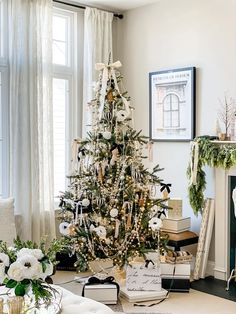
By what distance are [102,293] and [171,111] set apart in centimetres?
232

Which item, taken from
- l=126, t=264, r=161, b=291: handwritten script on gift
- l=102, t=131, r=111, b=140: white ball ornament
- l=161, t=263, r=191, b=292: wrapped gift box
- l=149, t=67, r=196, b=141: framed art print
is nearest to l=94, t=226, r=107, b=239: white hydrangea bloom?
l=126, t=264, r=161, b=291: handwritten script on gift

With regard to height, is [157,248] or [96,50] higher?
[96,50]

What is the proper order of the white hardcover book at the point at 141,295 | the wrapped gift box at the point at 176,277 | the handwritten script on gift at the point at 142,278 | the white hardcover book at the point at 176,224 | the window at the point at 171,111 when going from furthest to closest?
the window at the point at 171,111, the white hardcover book at the point at 176,224, the wrapped gift box at the point at 176,277, the handwritten script on gift at the point at 142,278, the white hardcover book at the point at 141,295

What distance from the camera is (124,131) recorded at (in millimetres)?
4332

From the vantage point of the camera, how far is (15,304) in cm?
232

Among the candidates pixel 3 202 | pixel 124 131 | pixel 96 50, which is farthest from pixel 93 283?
pixel 96 50

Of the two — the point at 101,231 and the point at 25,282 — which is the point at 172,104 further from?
the point at 25,282

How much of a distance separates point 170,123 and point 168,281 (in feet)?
6.12

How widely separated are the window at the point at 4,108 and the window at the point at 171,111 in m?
1.84

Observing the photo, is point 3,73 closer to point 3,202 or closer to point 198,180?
point 3,202

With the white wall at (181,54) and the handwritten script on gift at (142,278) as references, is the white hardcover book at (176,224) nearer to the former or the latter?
the white wall at (181,54)

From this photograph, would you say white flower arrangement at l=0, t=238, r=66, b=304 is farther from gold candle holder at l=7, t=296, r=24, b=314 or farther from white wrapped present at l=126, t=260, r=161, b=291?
white wrapped present at l=126, t=260, r=161, b=291

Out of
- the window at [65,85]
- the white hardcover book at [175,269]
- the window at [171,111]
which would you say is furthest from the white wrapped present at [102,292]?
the window at [171,111]

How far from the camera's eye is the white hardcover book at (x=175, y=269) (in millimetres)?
4234
